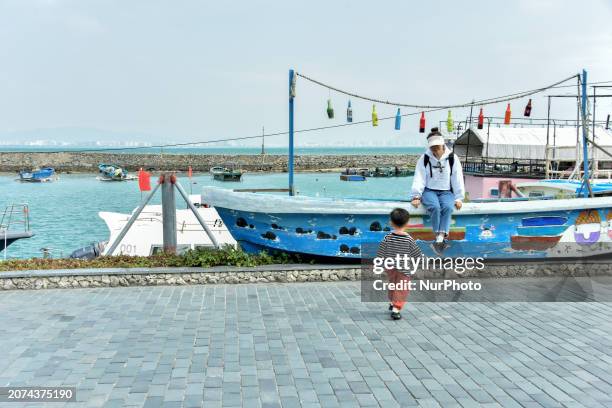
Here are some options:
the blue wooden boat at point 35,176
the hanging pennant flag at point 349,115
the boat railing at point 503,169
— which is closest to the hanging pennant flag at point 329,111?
the hanging pennant flag at point 349,115

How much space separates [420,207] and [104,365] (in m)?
5.52

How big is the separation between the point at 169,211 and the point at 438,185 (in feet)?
16.6

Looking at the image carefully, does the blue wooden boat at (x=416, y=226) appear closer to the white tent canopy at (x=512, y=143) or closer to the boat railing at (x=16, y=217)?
the boat railing at (x=16, y=217)

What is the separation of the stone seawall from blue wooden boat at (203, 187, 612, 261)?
297 ft

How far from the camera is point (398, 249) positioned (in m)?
6.89

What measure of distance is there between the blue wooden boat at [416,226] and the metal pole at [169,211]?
0.87 meters

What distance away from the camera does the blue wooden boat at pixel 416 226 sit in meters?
9.34

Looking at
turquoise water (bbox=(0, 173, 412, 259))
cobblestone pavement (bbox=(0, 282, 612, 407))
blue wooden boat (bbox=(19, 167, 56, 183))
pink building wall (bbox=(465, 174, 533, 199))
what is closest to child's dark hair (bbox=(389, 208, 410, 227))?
cobblestone pavement (bbox=(0, 282, 612, 407))

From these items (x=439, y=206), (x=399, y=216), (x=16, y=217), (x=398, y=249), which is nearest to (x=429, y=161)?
(x=439, y=206)

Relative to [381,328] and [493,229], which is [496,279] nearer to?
[493,229]

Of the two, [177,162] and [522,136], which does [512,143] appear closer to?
[522,136]

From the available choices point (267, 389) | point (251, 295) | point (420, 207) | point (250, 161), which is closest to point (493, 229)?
point (420, 207)

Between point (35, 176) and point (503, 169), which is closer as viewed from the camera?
point (503, 169)

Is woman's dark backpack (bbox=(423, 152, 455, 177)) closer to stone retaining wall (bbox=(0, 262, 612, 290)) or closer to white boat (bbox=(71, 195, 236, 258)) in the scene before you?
stone retaining wall (bbox=(0, 262, 612, 290))
